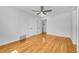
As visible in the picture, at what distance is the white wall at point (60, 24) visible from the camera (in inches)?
61.2

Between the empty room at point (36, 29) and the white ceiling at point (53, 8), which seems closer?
the white ceiling at point (53, 8)

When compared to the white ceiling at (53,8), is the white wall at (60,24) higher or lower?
lower

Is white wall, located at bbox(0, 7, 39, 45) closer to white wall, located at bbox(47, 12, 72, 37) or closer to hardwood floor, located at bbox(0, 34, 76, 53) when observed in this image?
hardwood floor, located at bbox(0, 34, 76, 53)

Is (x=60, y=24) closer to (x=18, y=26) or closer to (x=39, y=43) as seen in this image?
(x=39, y=43)

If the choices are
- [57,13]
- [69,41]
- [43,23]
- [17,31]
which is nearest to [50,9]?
[57,13]

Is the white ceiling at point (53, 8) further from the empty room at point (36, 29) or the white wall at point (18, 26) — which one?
the white wall at point (18, 26)

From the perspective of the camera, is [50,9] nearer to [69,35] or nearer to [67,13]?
[67,13]

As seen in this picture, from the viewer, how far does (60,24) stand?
1680 millimetres

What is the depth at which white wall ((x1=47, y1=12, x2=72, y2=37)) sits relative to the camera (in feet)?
5.10

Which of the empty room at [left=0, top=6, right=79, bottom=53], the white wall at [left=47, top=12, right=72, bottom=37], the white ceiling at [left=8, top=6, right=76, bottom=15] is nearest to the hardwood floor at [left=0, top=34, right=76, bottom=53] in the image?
the empty room at [left=0, top=6, right=79, bottom=53]

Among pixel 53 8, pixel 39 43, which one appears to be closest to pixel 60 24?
pixel 53 8

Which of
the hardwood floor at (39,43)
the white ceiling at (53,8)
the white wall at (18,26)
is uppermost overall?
the white ceiling at (53,8)

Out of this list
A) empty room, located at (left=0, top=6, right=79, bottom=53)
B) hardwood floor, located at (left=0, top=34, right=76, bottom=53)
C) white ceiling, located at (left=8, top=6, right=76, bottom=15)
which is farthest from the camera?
hardwood floor, located at (left=0, top=34, right=76, bottom=53)

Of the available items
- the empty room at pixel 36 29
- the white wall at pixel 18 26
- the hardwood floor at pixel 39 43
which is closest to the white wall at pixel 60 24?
the empty room at pixel 36 29
